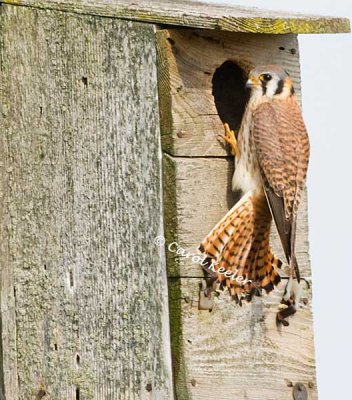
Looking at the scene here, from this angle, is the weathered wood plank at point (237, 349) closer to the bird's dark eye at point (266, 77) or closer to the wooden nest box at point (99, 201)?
the wooden nest box at point (99, 201)

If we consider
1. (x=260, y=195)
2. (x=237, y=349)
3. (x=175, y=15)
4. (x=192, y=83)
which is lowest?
(x=237, y=349)

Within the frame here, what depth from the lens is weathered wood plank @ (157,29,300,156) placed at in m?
7.77

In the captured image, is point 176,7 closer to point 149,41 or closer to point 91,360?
point 149,41

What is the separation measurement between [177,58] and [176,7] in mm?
246

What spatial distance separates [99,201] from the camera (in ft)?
25.5

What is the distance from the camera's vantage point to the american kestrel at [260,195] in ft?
25.9

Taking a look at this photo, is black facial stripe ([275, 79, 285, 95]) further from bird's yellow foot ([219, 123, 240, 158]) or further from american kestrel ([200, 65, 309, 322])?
bird's yellow foot ([219, 123, 240, 158])

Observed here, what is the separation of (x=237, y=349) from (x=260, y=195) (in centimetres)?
68

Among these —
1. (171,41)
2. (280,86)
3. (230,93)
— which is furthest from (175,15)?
(230,93)

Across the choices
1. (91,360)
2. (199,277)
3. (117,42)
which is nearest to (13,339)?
(91,360)

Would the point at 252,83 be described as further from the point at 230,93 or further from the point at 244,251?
the point at 244,251

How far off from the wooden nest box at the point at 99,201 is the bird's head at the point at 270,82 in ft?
1.11

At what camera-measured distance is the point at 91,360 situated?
25.5 ft

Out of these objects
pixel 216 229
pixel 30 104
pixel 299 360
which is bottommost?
pixel 299 360
